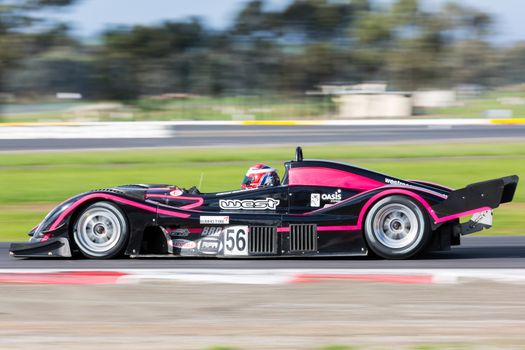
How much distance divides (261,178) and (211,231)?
888 millimetres

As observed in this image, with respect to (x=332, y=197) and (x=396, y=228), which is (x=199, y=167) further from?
(x=396, y=228)

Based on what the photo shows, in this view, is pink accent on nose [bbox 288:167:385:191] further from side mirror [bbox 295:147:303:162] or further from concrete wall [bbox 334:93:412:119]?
concrete wall [bbox 334:93:412:119]

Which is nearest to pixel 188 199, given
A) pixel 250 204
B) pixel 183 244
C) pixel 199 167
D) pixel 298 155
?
pixel 183 244

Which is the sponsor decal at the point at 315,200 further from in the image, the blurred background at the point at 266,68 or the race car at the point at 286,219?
the blurred background at the point at 266,68

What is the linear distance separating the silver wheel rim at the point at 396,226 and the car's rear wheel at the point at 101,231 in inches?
105

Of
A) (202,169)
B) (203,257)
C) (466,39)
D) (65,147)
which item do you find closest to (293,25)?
(466,39)

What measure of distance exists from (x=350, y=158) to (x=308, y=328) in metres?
16.9

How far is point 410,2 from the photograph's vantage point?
208ft

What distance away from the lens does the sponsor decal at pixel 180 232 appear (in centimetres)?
927

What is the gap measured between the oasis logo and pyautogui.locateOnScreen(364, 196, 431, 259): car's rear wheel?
101 cm

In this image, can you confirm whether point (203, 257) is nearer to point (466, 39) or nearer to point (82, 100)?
point (82, 100)

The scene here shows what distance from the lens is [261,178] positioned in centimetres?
968

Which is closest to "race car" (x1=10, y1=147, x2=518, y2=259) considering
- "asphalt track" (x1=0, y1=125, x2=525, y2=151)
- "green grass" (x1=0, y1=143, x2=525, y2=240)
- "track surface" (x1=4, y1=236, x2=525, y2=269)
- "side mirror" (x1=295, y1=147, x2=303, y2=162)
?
"track surface" (x1=4, y1=236, x2=525, y2=269)

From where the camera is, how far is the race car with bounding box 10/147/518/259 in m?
9.06
